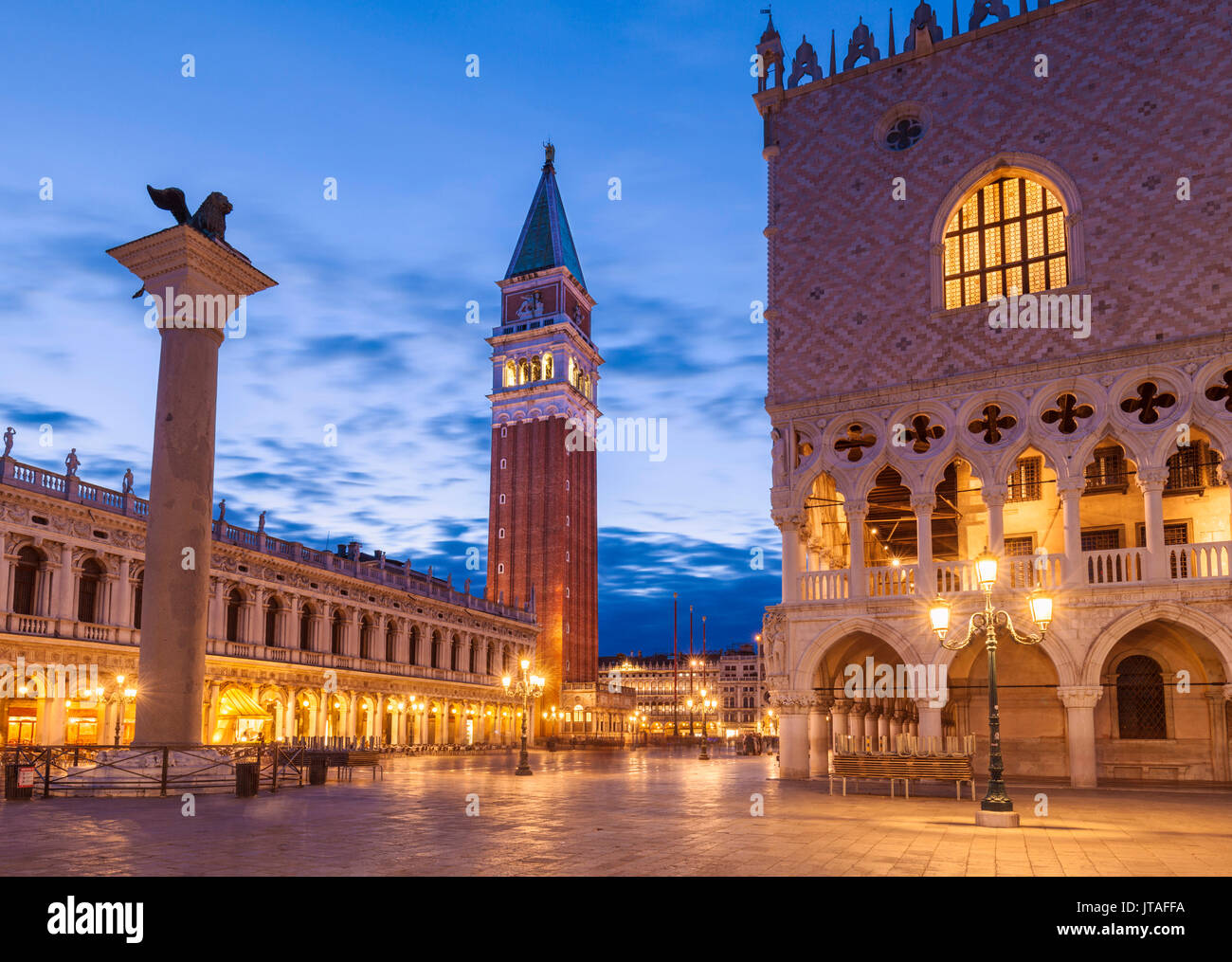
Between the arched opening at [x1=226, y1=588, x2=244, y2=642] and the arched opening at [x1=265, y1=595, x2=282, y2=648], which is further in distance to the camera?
the arched opening at [x1=265, y1=595, x2=282, y2=648]

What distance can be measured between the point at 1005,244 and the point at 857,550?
30.1 ft

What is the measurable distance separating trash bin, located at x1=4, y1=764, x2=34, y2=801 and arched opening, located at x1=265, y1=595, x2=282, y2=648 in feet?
119

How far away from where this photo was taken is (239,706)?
41.8 meters

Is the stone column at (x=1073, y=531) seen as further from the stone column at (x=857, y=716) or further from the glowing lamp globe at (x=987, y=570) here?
the glowing lamp globe at (x=987, y=570)

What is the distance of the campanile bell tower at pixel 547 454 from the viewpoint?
317 ft

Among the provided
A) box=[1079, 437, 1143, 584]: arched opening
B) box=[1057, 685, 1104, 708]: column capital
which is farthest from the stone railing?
box=[1079, 437, 1143, 584]: arched opening

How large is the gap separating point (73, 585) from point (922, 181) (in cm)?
3557

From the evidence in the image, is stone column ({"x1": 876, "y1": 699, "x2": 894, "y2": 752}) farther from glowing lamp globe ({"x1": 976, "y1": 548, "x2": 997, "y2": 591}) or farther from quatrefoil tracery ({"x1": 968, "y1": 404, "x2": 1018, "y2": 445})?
glowing lamp globe ({"x1": 976, "y1": 548, "x2": 997, "y2": 591})

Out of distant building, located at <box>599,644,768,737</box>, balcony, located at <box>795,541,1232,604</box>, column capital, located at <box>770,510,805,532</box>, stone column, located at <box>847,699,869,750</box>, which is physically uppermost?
column capital, located at <box>770,510,805,532</box>

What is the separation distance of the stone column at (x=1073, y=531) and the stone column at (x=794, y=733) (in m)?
7.34

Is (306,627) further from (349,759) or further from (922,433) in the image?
(922,433)

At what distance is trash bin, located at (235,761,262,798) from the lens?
20516 mm

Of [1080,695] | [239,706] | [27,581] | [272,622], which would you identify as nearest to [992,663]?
[1080,695]
